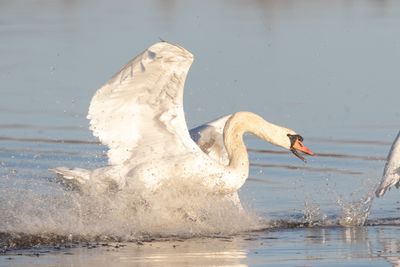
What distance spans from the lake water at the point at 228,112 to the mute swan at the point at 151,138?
279mm

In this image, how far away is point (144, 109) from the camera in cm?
1379

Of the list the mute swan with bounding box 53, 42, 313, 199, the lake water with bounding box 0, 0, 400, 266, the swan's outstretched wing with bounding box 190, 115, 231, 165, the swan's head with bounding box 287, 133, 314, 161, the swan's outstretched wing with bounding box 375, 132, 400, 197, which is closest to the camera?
the lake water with bounding box 0, 0, 400, 266

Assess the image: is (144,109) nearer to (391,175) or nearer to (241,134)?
(241,134)

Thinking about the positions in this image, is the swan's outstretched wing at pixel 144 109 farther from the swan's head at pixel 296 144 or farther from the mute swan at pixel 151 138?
the swan's head at pixel 296 144

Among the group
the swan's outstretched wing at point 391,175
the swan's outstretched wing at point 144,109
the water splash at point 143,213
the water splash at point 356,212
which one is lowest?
the water splash at point 356,212

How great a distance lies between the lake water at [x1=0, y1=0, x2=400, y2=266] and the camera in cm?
1243

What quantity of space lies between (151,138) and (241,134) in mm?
917

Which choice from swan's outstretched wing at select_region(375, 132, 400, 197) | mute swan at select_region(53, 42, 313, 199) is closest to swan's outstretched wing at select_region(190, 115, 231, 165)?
mute swan at select_region(53, 42, 313, 199)

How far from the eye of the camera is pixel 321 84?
67.5 ft

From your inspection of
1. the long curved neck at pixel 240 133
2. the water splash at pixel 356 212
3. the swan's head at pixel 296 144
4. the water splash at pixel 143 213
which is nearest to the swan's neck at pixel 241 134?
the long curved neck at pixel 240 133

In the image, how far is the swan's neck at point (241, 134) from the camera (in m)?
13.8

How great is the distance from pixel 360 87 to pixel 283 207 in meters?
6.08

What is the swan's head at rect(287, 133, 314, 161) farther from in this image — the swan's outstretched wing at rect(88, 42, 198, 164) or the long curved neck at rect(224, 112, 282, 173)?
the swan's outstretched wing at rect(88, 42, 198, 164)

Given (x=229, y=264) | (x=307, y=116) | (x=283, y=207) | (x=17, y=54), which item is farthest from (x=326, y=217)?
(x=17, y=54)
